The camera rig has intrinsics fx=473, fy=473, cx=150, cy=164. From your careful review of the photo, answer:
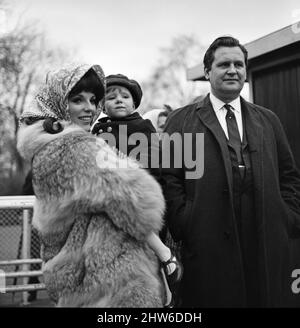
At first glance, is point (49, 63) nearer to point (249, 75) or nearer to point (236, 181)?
point (249, 75)

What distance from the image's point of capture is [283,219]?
255cm

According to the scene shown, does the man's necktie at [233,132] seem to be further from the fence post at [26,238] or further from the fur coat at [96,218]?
the fence post at [26,238]

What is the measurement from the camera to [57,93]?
209 cm

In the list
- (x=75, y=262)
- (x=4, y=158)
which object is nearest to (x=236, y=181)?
(x=75, y=262)

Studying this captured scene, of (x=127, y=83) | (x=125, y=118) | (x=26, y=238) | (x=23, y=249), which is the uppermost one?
(x=127, y=83)

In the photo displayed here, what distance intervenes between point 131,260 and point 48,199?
1.44 feet

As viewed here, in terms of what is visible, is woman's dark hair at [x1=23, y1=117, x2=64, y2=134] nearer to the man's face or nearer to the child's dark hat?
the child's dark hat

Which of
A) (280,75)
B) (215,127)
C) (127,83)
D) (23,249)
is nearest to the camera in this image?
(215,127)

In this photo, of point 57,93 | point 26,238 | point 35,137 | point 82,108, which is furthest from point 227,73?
point 26,238

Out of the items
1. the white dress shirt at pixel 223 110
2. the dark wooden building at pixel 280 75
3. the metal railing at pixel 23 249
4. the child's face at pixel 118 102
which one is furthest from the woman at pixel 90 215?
the metal railing at pixel 23 249

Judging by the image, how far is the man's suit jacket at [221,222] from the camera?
2.44m

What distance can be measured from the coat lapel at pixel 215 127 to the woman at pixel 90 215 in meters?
0.57

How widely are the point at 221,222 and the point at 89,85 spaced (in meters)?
0.97

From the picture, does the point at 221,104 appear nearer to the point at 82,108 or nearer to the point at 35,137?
the point at 82,108
